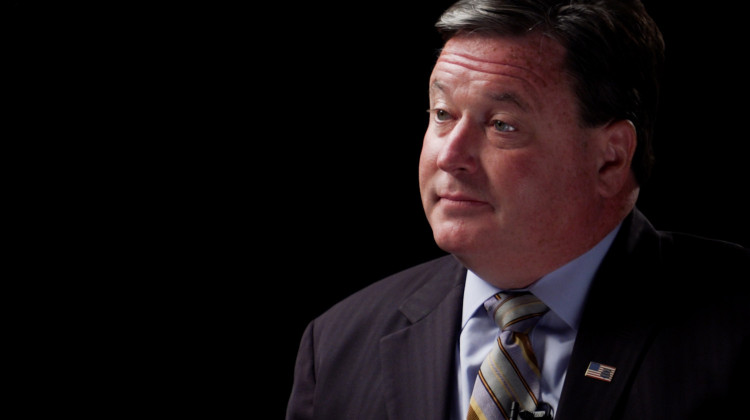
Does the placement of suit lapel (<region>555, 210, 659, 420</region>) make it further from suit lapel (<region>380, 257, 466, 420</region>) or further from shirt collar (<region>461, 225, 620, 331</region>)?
suit lapel (<region>380, 257, 466, 420</region>)

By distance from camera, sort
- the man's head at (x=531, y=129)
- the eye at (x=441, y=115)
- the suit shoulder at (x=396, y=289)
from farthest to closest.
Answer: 1. the suit shoulder at (x=396, y=289)
2. the eye at (x=441, y=115)
3. the man's head at (x=531, y=129)

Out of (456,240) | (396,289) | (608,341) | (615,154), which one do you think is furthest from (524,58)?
(396,289)

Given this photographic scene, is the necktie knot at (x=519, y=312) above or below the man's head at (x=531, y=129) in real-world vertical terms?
below

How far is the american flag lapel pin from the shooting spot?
→ 8.54 feet

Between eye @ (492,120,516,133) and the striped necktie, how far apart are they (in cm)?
40

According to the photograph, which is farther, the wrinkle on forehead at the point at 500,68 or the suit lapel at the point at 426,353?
the suit lapel at the point at 426,353

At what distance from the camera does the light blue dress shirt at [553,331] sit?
107 inches

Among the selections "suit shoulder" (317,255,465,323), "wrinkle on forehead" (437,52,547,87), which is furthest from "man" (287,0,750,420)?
"suit shoulder" (317,255,465,323)

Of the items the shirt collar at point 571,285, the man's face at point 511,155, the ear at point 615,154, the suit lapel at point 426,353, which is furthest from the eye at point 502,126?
the suit lapel at point 426,353

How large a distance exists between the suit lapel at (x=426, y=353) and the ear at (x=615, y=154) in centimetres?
48

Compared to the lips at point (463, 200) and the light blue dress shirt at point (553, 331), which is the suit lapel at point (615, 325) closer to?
the light blue dress shirt at point (553, 331)

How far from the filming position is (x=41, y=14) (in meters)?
3.56

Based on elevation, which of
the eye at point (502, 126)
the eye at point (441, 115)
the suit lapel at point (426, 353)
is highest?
the eye at point (502, 126)

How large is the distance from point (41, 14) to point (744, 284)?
2190mm
